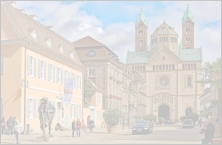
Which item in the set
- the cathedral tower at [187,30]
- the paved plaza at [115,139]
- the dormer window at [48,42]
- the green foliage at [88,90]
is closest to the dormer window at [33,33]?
the dormer window at [48,42]

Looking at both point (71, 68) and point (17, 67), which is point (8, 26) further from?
point (71, 68)

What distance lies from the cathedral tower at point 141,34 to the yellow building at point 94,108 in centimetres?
8396

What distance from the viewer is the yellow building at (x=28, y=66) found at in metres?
35.5

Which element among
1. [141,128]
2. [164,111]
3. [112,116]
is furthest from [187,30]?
[141,128]

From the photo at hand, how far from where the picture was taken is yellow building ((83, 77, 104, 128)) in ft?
185

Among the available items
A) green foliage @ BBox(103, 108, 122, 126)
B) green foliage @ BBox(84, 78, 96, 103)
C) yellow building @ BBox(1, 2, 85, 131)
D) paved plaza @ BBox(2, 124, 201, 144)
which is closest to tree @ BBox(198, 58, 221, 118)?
paved plaza @ BBox(2, 124, 201, 144)

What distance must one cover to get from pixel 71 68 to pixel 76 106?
485 cm

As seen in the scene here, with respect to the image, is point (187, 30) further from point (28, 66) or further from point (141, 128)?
point (28, 66)

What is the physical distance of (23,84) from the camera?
35562mm

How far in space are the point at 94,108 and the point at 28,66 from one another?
2445cm

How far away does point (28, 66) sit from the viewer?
3659 centimetres

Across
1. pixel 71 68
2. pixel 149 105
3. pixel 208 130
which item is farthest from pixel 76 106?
pixel 149 105

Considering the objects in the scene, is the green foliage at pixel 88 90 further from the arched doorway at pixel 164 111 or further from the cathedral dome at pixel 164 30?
the cathedral dome at pixel 164 30

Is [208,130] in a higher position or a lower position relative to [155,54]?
lower
